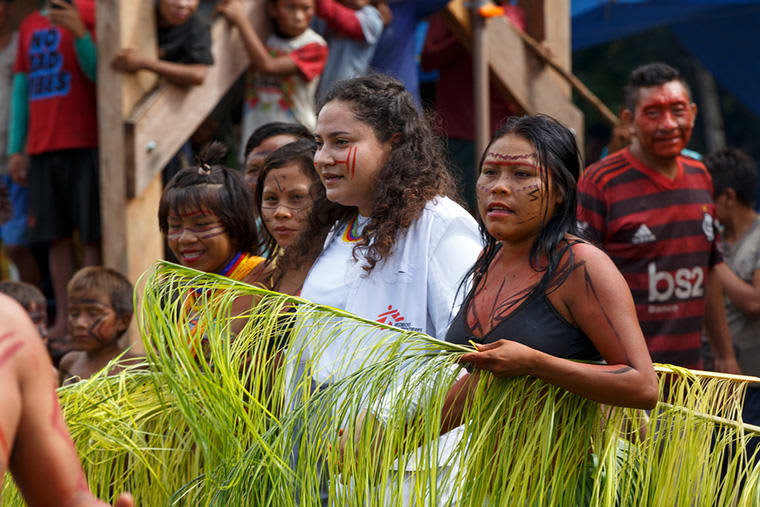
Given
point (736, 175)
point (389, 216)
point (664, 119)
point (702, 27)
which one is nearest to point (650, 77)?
point (664, 119)

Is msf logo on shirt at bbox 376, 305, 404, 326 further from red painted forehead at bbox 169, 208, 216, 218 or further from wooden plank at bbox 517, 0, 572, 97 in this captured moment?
wooden plank at bbox 517, 0, 572, 97

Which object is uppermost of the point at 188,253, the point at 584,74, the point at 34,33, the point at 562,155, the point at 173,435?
the point at 584,74

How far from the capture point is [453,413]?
2.24 meters

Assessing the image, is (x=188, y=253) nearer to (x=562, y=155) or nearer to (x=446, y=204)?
(x=446, y=204)

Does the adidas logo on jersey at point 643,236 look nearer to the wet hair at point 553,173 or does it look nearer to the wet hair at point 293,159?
the wet hair at point 293,159

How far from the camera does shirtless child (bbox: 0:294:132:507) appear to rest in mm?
1562

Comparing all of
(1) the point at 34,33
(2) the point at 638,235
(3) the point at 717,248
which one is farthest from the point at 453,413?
(1) the point at 34,33

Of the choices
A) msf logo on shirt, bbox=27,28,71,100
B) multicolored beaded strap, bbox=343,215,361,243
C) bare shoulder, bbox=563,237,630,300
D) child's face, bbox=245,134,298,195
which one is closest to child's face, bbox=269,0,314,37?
msf logo on shirt, bbox=27,28,71,100

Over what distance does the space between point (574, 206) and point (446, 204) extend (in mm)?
459

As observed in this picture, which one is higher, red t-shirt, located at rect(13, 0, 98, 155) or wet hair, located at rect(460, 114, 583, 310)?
red t-shirt, located at rect(13, 0, 98, 155)

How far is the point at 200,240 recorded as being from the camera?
337 centimetres

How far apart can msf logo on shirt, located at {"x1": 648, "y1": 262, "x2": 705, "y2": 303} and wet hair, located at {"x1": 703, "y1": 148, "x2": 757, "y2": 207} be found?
46.3 inches

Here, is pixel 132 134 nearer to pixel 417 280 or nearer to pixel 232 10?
pixel 232 10

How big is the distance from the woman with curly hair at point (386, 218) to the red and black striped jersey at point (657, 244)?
4.20 ft
